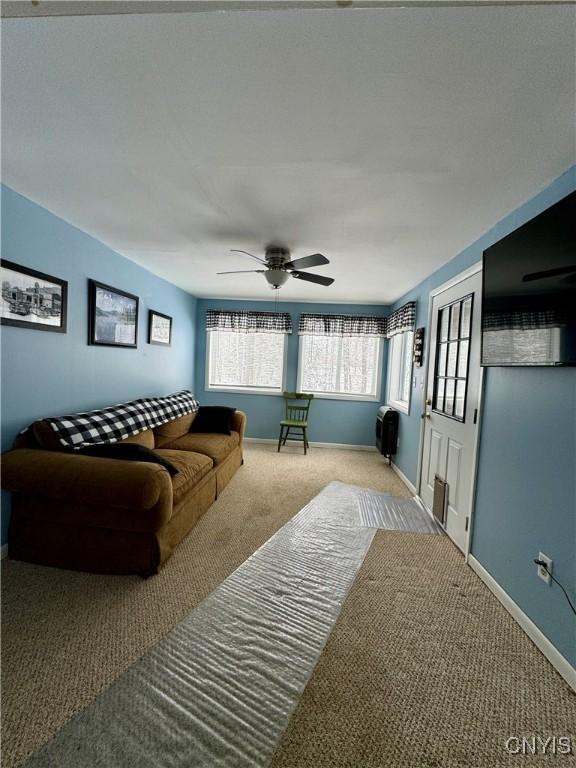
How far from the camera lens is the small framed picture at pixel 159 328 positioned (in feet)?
12.3

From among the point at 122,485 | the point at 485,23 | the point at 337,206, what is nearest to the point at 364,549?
the point at 122,485

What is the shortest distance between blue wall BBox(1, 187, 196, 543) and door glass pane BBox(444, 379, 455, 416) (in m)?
3.12

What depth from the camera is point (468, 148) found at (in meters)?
1.41

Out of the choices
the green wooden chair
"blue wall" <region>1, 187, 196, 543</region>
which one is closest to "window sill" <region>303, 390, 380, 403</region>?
the green wooden chair

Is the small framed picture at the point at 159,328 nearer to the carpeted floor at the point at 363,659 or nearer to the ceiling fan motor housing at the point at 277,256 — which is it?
the ceiling fan motor housing at the point at 277,256

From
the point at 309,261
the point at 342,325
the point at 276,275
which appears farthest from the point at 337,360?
the point at 309,261

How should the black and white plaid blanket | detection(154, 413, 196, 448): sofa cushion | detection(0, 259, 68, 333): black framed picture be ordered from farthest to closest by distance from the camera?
detection(154, 413, 196, 448): sofa cushion
the black and white plaid blanket
detection(0, 259, 68, 333): black framed picture

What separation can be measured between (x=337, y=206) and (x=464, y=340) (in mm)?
1431

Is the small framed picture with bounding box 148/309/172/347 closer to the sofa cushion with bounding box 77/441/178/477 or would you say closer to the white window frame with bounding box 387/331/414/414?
the sofa cushion with bounding box 77/441/178/477

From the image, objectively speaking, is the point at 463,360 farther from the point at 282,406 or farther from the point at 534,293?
the point at 282,406

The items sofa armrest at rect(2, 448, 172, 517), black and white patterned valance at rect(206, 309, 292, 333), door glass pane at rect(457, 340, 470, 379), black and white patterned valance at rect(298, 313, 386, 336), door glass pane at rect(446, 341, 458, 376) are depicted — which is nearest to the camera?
sofa armrest at rect(2, 448, 172, 517)

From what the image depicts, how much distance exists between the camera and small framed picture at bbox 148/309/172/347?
3.76 metres

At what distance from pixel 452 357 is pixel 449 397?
0.34 metres

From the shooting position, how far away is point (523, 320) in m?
1.68
